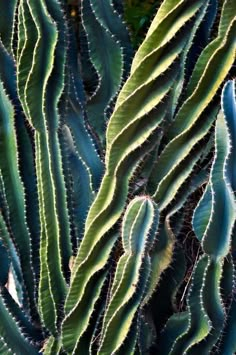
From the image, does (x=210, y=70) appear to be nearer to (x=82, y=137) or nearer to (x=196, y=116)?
(x=196, y=116)

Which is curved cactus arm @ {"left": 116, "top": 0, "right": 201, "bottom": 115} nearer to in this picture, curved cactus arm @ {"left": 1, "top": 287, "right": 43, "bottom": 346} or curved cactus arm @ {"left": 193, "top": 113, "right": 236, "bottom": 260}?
curved cactus arm @ {"left": 193, "top": 113, "right": 236, "bottom": 260}

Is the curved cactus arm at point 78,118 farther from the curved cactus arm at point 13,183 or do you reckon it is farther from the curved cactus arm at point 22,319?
the curved cactus arm at point 22,319

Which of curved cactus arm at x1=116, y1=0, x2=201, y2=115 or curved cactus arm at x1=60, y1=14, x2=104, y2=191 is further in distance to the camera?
curved cactus arm at x1=60, y1=14, x2=104, y2=191

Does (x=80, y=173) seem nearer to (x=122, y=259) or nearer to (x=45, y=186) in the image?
(x=45, y=186)

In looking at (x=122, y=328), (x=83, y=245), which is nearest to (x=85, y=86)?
(x=83, y=245)

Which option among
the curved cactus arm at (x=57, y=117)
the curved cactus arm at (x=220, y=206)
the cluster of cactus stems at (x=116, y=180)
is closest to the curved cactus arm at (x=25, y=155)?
the cluster of cactus stems at (x=116, y=180)

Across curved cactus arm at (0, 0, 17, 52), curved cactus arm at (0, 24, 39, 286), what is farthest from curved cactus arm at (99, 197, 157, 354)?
curved cactus arm at (0, 0, 17, 52)
